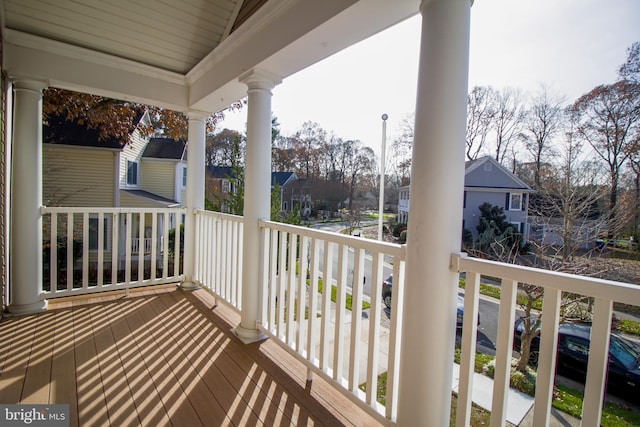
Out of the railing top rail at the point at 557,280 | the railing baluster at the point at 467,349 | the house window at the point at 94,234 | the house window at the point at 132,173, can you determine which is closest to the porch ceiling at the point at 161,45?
the railing top rail at the point at 557,280

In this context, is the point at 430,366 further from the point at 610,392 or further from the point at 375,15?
the point at 610,392

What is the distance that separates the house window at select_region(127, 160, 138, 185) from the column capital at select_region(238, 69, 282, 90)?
9.76 meters

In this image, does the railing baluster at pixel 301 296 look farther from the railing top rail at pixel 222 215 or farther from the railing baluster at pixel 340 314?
the railing top rail at pixel 222 215

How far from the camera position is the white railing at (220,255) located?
288cm

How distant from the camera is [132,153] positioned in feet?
34.8

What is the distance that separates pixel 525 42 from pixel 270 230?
2980 millimetres

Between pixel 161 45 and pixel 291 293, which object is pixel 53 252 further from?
pixel 291 293

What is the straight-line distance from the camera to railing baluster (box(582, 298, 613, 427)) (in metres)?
0.91

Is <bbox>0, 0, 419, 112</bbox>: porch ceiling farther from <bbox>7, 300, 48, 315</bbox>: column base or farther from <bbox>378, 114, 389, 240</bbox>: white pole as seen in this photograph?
<bbox>7, 300, 48, 315</bbox>: column base

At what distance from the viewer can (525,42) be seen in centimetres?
301

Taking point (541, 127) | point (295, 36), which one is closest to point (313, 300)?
point (295, 36)

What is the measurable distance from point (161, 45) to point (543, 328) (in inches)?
144

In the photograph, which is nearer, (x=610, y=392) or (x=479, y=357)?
(x=610, y=392)

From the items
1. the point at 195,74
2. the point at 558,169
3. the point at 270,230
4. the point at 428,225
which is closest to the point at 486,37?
the point at 428,225
